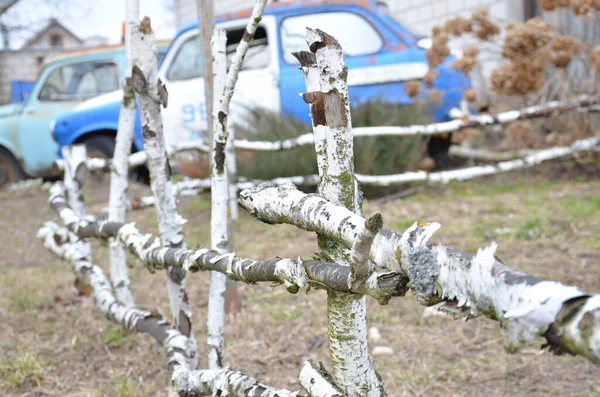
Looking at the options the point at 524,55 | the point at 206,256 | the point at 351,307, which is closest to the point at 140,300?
the point at 206,256

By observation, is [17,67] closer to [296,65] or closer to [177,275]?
[296,65]

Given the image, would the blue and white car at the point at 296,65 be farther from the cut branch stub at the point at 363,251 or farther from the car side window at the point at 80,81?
the cut branch stub at the point at 363,251

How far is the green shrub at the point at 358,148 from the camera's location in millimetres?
5473

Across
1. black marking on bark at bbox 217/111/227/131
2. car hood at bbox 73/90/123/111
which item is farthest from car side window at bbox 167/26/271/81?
black marking on bark at bbox 217/111/227/131

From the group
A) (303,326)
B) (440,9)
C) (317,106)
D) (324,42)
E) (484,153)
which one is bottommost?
(303,326)

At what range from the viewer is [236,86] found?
6602 millimetres

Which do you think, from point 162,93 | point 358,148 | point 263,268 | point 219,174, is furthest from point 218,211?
point 358,148

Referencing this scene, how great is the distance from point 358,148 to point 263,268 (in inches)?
165

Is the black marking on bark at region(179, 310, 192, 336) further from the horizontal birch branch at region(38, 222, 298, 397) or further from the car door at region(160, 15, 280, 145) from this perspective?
the car door at region(160, 15, 280, 145)

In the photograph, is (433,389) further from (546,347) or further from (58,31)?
(58,31)

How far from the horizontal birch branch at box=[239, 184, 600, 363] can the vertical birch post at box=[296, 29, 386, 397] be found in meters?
0.08

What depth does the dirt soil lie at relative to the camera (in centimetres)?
240

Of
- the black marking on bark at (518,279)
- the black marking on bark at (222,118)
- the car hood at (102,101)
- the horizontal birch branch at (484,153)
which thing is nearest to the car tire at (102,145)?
the car hood at (102,101)

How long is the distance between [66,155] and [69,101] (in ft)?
19.8
